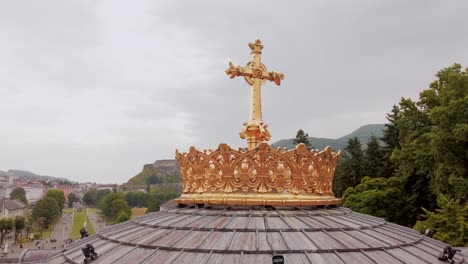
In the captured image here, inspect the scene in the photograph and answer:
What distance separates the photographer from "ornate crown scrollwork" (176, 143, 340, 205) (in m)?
6.13

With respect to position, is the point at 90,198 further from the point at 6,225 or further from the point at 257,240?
the point at 257,240

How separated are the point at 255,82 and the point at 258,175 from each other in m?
2.46

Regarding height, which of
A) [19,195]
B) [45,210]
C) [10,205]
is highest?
[19,195]

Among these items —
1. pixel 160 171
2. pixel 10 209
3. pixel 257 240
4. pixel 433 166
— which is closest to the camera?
pixel 257 240

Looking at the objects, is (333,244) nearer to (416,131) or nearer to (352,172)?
(416,131)

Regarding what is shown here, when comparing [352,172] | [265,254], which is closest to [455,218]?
[265,254]

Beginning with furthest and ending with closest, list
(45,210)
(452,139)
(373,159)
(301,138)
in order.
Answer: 1. (45,210)
2. (301,138)
3. (373,159)
4. (452,139)

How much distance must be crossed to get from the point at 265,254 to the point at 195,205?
7.61ft

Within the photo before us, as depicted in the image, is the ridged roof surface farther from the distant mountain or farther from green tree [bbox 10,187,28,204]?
the distant mountain

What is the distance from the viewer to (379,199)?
117ft

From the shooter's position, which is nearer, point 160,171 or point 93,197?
point 93,197

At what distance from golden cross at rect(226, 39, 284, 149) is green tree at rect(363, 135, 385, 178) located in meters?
44.3

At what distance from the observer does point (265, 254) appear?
4727mm

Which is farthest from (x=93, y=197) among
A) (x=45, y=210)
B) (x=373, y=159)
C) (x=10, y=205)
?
(x=373, y=159)
